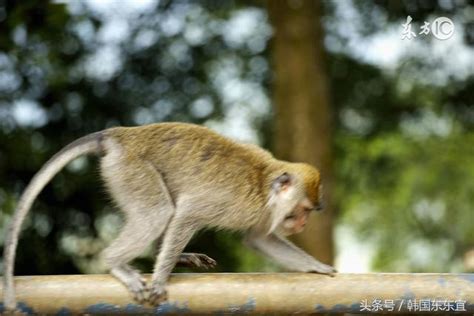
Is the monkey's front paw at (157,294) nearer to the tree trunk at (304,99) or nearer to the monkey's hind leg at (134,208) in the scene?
the monkey's hind leg at (134,208)

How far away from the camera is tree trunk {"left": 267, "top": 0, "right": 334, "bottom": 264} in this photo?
6.78 m

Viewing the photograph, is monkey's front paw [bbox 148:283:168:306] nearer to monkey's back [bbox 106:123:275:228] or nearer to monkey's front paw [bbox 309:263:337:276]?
monkey's back [bbox 106:123:275:228]

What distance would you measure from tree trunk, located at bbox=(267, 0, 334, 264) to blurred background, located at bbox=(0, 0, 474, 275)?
1 centimetres

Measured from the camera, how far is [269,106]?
30.4 ft

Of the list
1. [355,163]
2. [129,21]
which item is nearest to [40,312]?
[129,21]

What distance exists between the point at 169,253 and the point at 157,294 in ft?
1.05

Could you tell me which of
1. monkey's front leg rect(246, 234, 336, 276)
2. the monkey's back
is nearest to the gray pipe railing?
monkey's front leg rect(246, 234, 336, 276)

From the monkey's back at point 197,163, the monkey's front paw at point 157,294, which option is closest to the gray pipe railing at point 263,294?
the monkey's front paw at point 157,294

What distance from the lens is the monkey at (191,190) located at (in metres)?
3.99

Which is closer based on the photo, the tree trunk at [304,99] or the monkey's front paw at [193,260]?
the monkey's front paw at [193,260]

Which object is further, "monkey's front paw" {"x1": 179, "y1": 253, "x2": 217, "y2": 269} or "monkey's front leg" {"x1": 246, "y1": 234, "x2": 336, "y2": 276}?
"monkey's front paw" {"x1": 179, "y1": 253, "x2": 217, "y2": 269}

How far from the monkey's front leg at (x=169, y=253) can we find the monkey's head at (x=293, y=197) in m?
0.47

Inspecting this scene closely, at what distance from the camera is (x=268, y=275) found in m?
3.57

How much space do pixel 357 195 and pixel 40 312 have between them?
284 inches
